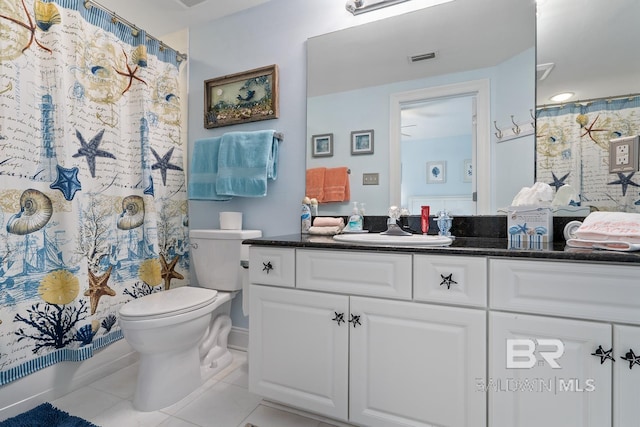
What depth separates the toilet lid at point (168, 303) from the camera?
1.37 meters

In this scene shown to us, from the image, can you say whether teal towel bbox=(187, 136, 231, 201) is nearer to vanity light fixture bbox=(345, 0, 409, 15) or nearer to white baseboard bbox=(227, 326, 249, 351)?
white baseboard bbox=(227, 326, 249, 351)

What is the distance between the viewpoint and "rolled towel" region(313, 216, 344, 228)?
1.71m

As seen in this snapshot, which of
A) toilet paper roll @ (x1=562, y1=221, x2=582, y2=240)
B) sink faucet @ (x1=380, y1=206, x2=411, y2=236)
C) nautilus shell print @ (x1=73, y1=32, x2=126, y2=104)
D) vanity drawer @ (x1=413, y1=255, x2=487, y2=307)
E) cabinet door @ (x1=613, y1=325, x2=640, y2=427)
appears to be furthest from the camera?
nautilus shell print @ (x1=73, y1=32, x2=126, y2=104)

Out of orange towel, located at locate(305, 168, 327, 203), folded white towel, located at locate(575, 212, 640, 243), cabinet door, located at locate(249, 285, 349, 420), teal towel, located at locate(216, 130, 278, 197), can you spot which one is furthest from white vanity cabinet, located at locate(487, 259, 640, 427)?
teal towel, located at locate(216, 130, 278, 197)

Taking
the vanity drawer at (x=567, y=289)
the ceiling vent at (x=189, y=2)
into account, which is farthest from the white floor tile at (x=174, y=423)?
the ceiling vent at (x=189, y=2)

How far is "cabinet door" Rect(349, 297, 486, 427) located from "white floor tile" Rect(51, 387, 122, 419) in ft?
3.98

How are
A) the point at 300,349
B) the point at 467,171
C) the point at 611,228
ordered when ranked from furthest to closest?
the point at 467,171
the point at 300,349
the point at 611,228

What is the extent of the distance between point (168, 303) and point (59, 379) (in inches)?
27.1

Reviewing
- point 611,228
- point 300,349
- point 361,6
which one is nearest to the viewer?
point 611,228

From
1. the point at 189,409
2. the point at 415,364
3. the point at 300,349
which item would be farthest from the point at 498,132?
the point at 189,409

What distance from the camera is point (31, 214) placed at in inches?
54.4

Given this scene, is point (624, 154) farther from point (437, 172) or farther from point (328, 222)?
point (328, 222)

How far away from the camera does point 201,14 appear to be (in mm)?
2088

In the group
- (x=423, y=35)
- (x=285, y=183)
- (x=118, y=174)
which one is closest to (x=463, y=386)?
(x=285, y=183)
